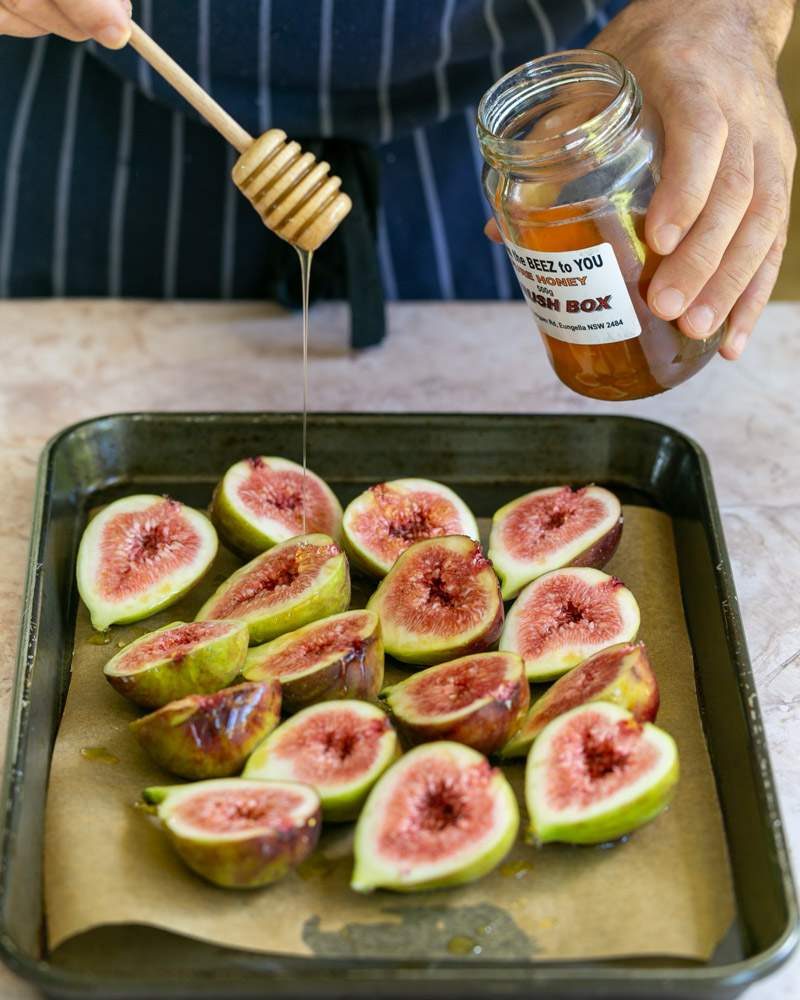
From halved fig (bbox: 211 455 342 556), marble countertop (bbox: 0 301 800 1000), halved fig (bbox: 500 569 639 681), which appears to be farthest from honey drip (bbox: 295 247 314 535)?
halved fig (bbox: 500 569 639 681)

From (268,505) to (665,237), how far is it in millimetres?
660

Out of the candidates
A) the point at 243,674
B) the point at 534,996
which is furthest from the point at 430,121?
the point at 534,996

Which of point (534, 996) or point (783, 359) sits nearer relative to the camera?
point (534, 996)

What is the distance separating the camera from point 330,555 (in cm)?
167

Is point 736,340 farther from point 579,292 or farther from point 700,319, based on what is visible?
point 579,292

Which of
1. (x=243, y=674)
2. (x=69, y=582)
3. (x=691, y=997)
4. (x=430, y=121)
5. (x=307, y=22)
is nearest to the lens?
→ (x=691, y=997)

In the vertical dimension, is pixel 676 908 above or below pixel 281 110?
below

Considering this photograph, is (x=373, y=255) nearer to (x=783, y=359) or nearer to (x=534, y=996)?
(x=783, y=359)

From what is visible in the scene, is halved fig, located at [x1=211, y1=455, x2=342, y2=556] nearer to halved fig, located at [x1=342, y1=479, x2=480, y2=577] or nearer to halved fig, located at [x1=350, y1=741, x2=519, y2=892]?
halved fig, located at [x1=342, y1=479, x2=480, y2=577]

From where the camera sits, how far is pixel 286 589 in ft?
5.41

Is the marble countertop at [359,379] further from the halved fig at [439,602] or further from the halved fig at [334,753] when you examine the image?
the halved fig at [334,753]

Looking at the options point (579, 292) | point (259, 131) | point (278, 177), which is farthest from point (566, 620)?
point (259, 131)

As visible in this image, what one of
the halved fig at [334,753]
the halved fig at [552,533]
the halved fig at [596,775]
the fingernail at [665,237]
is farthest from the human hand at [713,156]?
the halved fig at [334,753]

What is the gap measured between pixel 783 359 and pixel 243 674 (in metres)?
1.21
